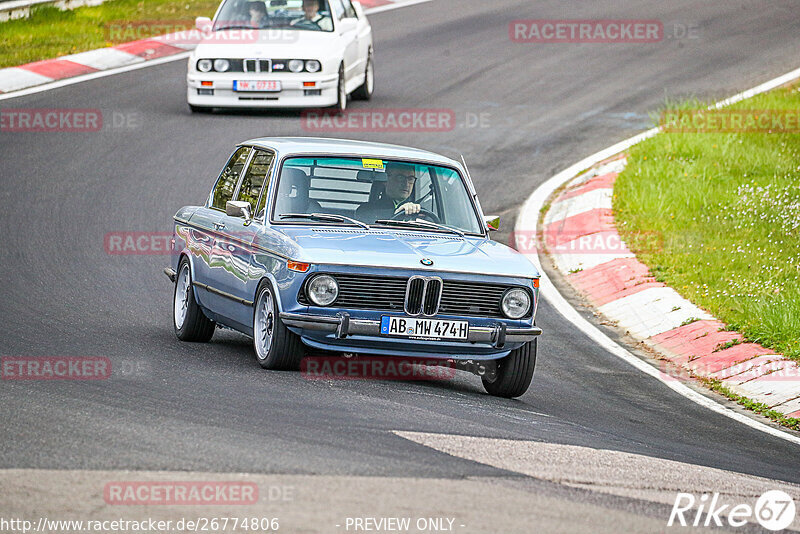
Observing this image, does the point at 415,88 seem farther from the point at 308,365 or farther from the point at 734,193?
the point at 308,365

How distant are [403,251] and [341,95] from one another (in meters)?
10.5

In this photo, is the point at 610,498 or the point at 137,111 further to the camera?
the point at 137,111

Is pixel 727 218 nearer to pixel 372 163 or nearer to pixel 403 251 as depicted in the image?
pixel 372 163

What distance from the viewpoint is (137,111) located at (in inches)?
739

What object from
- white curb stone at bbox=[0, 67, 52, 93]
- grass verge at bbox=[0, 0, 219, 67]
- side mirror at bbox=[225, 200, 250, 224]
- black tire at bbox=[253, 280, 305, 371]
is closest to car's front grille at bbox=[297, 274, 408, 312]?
black tire at bbox=[253, 280, 305, 371]

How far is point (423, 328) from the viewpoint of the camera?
824 cm

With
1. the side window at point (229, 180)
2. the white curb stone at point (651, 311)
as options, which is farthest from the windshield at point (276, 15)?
the side window at point (229, 180)

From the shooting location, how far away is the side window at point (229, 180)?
10.1m

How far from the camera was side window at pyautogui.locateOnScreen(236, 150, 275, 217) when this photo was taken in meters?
9.45

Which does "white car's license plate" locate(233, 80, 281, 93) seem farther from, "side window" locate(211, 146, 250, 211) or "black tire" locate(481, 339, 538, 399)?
"black tire" locate(481, 339, 538, 399)

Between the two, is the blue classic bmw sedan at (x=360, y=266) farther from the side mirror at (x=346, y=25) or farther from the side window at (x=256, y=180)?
the side mirror at (x=346, y=25)

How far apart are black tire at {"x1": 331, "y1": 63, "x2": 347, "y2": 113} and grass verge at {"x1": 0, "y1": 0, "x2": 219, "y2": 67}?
546 cm

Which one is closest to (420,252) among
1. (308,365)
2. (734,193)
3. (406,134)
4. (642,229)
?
(308,365)

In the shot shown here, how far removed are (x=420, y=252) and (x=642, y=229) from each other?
6457 millimetres
